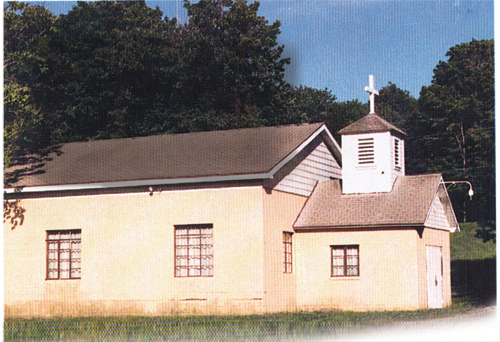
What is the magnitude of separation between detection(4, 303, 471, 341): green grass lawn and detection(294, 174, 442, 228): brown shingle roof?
2797 mm

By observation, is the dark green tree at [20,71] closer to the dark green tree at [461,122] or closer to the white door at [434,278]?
the white door at [434,278]

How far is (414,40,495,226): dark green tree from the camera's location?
43.1 meters

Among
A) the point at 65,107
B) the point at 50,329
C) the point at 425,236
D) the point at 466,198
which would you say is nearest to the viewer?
the point at 50,329

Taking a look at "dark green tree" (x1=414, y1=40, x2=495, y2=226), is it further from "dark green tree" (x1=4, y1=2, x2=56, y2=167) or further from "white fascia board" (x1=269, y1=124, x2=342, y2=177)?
"dark green tree" (x1=4, y1=2, x2=56, y2=167)

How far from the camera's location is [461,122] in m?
47.1

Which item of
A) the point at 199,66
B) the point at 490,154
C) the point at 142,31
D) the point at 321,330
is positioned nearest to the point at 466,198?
the point at 490,154

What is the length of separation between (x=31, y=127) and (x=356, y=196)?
472 inches

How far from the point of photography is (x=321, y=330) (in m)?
19.7

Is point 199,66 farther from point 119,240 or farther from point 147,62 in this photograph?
point 119,240

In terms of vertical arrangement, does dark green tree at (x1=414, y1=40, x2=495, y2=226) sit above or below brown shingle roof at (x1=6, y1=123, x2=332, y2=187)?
above

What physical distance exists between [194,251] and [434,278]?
7.69 metres

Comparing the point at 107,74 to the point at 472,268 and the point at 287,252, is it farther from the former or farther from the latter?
the point at 472,268

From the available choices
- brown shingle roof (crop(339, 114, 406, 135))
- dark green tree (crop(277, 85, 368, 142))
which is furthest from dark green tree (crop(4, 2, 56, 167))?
dark green tree (crop(277, 85, 368, 142))

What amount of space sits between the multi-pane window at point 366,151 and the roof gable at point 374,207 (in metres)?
1.14
